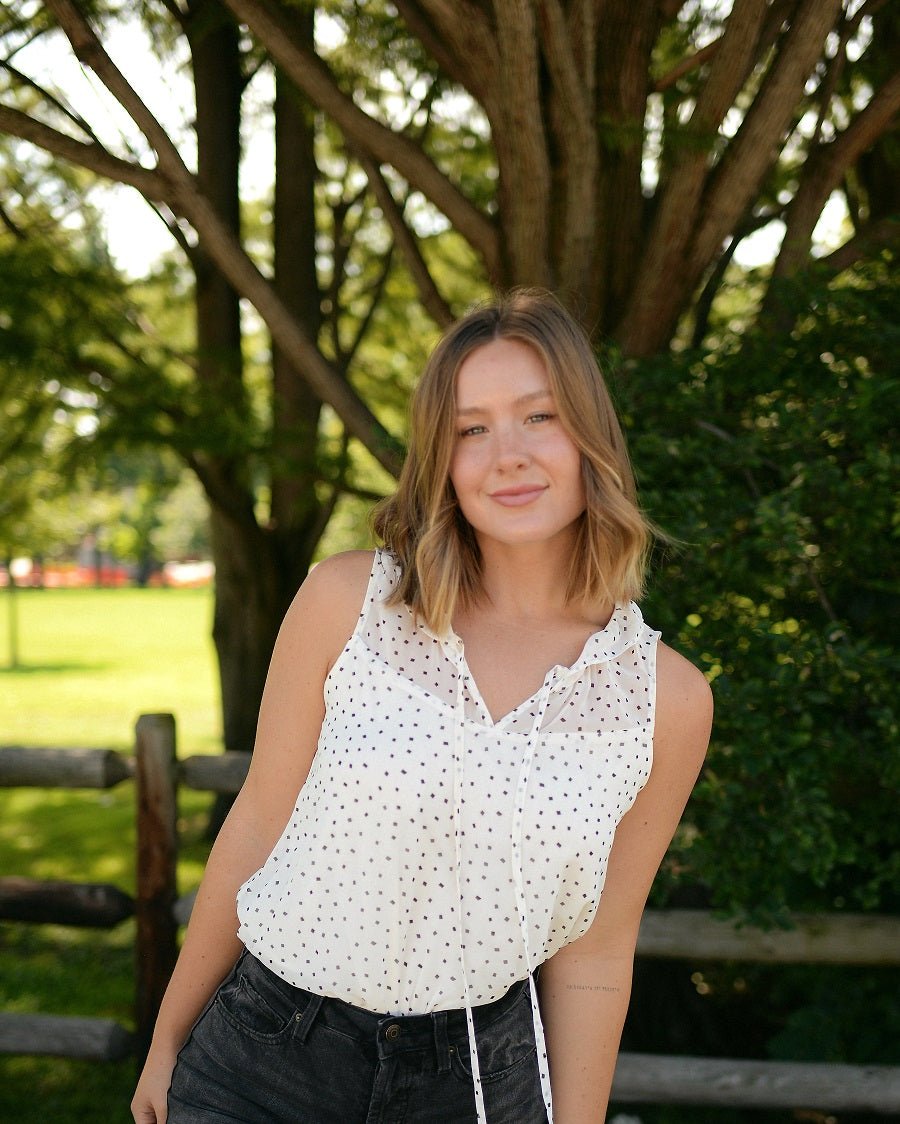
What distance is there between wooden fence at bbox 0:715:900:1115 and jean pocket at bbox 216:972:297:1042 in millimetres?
1905

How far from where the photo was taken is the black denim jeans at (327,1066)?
5.73 ft

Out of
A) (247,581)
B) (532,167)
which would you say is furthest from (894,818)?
(247,581)

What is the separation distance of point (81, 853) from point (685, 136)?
5.73 meters

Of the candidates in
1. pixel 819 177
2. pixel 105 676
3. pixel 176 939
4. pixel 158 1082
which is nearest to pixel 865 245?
pixel 819 177

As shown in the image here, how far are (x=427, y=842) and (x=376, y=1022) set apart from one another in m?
0.29

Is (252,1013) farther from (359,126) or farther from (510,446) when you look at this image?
(359,126)

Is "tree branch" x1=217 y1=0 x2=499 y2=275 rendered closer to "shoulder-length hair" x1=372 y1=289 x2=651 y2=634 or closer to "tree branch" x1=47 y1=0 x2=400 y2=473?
"tree branch" x1=47 y1=0 x2=400 y2=473

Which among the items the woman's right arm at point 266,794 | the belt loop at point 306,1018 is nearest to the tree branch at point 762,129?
the woman's right arm at point 266,794

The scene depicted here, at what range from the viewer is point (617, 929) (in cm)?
198

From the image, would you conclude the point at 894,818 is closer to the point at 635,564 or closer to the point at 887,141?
the point at 635,564

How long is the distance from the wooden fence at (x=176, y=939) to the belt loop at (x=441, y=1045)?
5.80 feet

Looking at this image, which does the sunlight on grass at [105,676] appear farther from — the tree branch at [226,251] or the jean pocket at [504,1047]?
the jean pocket at [504,1047]

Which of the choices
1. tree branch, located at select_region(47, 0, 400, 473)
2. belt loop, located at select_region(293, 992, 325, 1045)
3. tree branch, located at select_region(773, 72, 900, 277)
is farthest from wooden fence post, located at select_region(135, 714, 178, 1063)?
tree branch, located at select_region(773, 72, 900, 277)

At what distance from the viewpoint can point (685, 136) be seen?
9.68 feet
